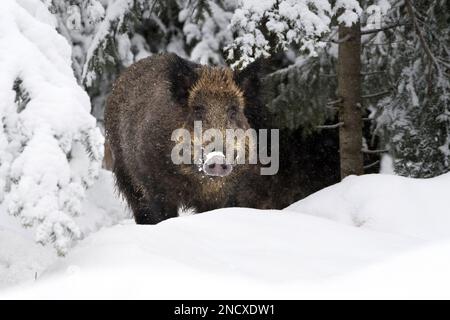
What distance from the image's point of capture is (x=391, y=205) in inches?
240

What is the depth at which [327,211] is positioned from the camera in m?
6.53

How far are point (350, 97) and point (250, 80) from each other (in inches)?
48.4

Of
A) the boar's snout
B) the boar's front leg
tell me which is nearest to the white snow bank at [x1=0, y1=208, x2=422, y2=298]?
the boar's snout

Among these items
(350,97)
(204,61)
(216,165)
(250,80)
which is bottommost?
(216,165)

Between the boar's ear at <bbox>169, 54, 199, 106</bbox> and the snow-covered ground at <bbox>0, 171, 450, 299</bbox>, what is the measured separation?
193 cm

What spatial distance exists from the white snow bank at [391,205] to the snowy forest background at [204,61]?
1.42m

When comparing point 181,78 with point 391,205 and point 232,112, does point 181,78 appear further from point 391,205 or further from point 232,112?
point 391,205

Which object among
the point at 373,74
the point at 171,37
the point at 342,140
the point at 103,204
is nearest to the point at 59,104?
the point at 342,140

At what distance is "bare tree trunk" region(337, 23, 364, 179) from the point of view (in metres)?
7.99

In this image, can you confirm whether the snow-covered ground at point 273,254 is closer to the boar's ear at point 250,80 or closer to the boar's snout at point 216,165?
the boar's snout at point 216,165

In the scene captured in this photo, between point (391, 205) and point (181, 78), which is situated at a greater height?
point (181, 78)

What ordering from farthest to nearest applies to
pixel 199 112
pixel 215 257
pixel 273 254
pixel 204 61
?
pixel 204 61
pixel 199 112
pixel 273 254
pixel 215 257

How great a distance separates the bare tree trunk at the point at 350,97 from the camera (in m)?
7.99

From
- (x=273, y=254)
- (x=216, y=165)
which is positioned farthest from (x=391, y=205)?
(x=273, y=254)
